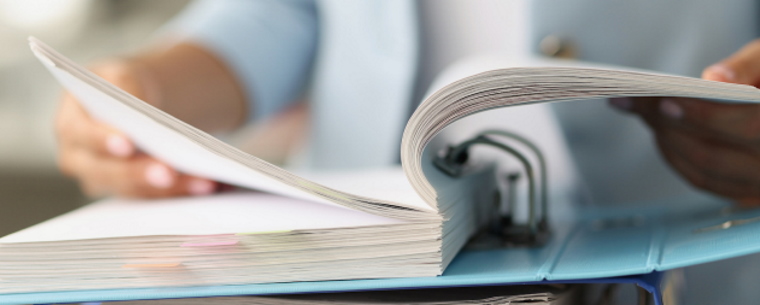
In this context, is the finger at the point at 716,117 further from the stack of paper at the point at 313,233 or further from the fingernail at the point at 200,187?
the fingernail at the point at 200,187

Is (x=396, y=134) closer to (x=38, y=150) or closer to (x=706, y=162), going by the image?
(x=706, y=162)

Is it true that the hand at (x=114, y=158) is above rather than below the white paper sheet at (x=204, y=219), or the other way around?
above

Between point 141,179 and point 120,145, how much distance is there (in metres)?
0.07

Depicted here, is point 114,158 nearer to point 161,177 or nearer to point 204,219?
point 161,177

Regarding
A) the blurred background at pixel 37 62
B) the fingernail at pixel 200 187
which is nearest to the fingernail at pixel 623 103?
the fingernail at pixel 200 187

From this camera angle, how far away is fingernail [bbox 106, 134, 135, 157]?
625mm

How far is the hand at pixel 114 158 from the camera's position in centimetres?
57

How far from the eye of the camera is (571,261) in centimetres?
38

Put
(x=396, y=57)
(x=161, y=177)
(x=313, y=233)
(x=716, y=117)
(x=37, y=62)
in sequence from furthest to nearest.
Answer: (x=37, y=62) < (x=396, y=57) < (x=161, y=177) < (x=716, y=117) < (x=313, y=233)

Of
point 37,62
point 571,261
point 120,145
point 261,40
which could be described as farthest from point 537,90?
point 37,62

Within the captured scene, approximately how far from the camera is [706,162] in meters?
0.50

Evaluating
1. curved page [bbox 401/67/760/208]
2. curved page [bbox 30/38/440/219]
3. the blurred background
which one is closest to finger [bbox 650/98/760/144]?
curved page [bbox 401/67/760/208]

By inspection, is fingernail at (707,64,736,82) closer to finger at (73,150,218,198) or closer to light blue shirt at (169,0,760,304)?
light blue shirt at (169,0,760,304)

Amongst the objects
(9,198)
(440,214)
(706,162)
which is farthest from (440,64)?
(9,198)
